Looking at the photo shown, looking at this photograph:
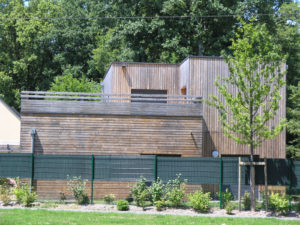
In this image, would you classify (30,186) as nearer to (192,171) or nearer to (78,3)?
(192,171)

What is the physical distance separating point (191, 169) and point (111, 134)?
168 inches

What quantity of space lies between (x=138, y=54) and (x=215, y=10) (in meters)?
7.12

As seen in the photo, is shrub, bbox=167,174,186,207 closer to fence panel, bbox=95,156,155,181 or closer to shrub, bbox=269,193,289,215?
fence panel, bbox=95,156,155,181

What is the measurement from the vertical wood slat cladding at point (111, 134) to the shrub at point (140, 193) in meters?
3.21

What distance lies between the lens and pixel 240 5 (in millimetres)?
32250

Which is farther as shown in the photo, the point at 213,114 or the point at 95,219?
the point at 213,114

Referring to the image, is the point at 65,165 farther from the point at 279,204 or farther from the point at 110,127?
the point at 279,204

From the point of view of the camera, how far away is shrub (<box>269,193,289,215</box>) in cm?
1481

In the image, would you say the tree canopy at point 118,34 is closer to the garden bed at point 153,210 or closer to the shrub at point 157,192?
the garden bed at point 153,210

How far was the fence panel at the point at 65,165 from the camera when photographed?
17016 millimetres

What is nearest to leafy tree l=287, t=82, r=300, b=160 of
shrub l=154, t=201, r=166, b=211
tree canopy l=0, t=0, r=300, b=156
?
tree canopy l=0, t=0, r=300, b=156

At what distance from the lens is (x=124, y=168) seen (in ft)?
56.2

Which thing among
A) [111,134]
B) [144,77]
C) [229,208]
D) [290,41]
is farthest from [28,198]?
[290,41]

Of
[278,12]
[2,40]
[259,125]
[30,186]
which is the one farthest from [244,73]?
[2,40]
